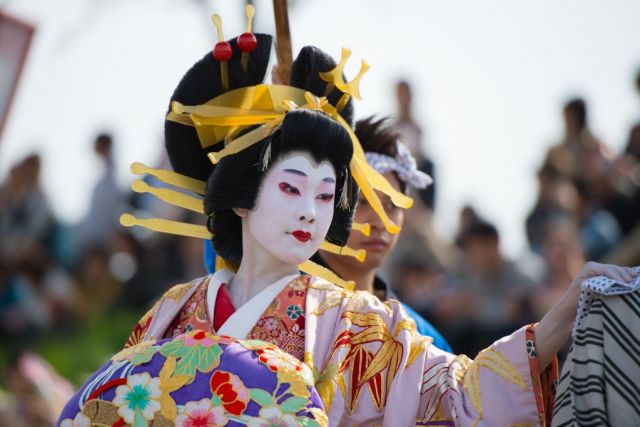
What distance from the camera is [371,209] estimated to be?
5.26 m

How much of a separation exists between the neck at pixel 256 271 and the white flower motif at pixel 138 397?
0.57 metres

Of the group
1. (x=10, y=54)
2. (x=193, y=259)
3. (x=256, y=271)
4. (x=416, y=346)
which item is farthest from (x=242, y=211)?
(x=193, y=259)

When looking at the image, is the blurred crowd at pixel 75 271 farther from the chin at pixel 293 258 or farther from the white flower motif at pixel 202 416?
the white flower motif at pixel 202 416

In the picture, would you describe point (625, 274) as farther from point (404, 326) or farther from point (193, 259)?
point (193, 259)

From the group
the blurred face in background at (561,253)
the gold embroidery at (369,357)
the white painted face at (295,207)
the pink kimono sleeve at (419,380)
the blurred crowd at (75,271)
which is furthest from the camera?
the blurred crowd at (75,271)

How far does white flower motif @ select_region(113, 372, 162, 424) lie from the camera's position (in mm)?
3764

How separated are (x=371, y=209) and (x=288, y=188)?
3.68 feet

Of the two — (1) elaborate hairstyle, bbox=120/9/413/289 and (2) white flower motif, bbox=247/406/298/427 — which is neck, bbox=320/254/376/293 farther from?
(2) white flower motif, bbox=247/406/298/427

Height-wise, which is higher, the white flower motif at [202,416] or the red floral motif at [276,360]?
the red floral motif at [276,360]

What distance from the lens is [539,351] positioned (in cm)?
399

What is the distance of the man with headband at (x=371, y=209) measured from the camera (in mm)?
5227

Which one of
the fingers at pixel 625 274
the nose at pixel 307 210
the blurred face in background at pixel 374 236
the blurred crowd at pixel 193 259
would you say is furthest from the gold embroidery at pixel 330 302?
the blurred crowd at pixel 193 259

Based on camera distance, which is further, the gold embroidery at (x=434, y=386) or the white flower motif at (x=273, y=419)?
the gold embroidery at (x=434, y=386)

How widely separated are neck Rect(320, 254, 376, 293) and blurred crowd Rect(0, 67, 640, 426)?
23.3 inches
